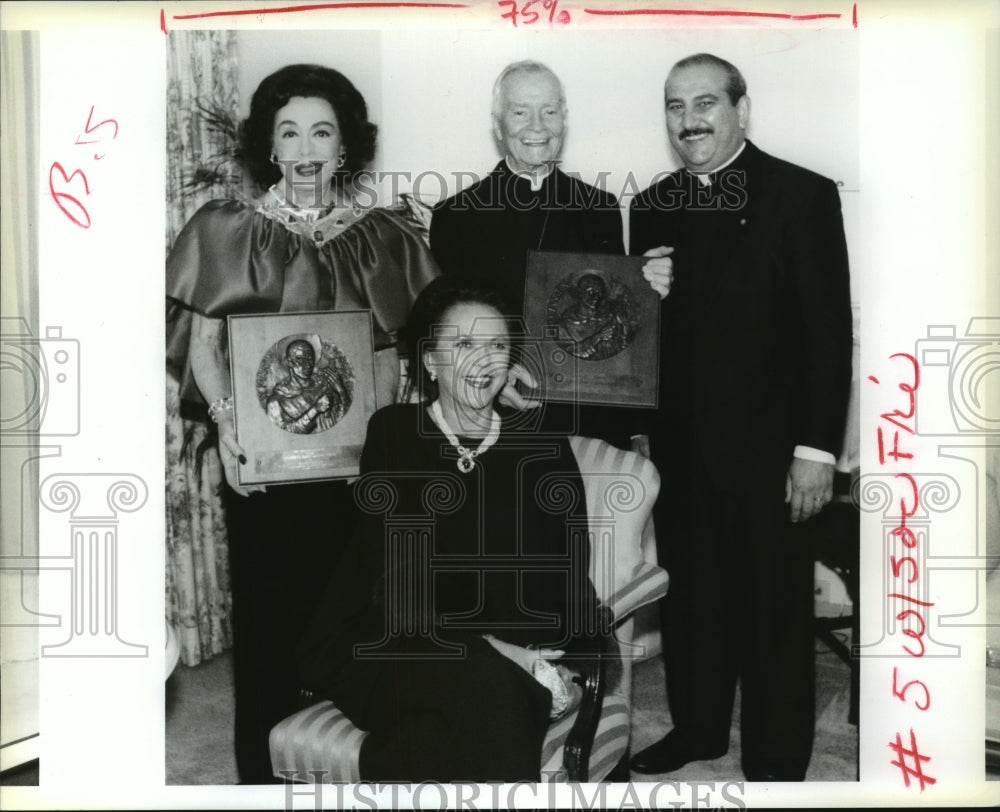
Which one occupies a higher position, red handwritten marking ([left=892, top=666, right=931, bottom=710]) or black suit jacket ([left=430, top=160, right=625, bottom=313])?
black suit jacket ([left=430, top=160, right=625, bottom=313])

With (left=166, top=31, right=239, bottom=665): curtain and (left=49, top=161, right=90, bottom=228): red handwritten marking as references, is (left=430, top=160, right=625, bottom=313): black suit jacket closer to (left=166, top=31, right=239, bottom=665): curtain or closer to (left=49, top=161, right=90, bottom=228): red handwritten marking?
(left=166, top=31, right=239, bottom=665): curtain

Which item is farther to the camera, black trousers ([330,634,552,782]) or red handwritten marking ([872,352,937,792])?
red handwritten marking ([872,352,937,792])

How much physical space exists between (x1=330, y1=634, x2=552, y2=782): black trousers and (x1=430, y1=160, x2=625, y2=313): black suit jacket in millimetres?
1088

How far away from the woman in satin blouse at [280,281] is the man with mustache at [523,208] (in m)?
0.14

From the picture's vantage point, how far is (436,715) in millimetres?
3246

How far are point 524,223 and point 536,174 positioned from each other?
146mm

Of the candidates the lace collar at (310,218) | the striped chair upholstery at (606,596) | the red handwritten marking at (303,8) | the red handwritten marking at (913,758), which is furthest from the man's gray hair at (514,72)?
the red handwritten marking at (913,758)

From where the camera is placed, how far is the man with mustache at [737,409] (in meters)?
3.28

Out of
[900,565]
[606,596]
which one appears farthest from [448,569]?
[900,565]

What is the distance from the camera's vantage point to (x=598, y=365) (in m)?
3.28

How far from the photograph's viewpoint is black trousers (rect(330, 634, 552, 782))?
3209mm

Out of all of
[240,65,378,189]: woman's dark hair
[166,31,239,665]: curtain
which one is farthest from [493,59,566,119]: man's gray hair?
[166,31,239,665]: curtain

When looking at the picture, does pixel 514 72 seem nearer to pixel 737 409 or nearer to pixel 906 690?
pixel 737 409

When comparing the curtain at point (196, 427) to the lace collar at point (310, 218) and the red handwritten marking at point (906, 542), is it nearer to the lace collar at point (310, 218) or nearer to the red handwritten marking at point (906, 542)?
the lace collar at point (310, 218)
